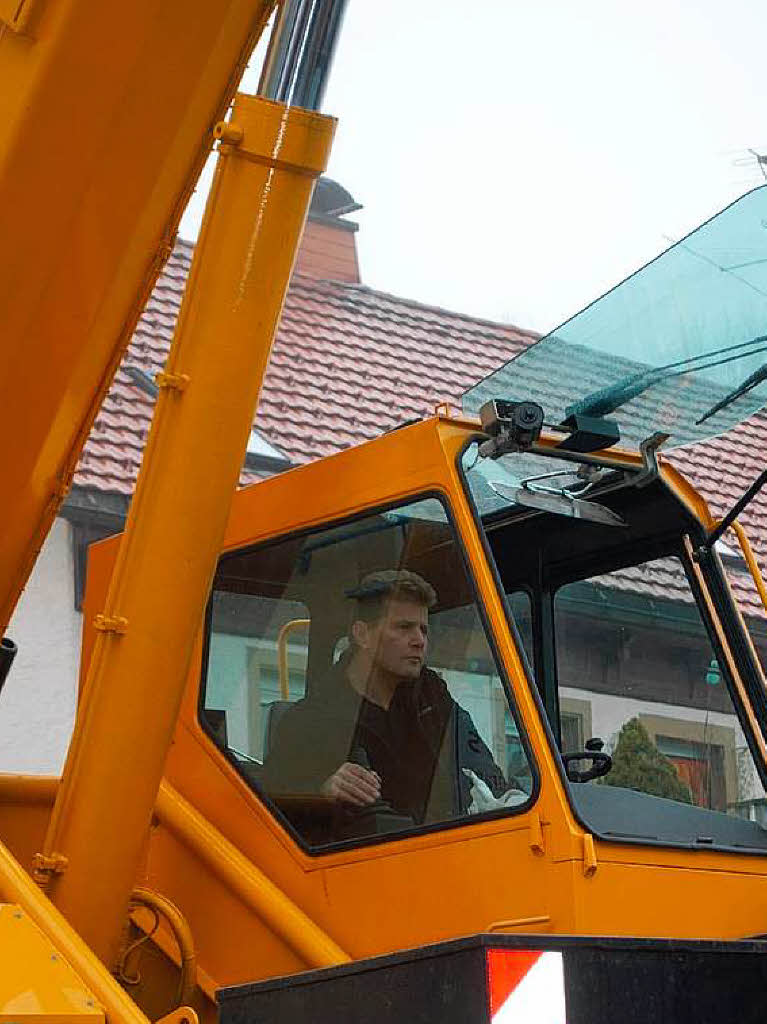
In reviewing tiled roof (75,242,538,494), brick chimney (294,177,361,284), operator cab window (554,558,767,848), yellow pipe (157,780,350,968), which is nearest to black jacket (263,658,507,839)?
yellow pipe (157,780,350,968)

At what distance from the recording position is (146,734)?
11.5 ft

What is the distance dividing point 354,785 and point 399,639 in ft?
1.15

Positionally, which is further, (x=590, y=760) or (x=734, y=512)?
(x=590, y=760)

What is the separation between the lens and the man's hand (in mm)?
3738

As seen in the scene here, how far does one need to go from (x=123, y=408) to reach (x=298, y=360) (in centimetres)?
205

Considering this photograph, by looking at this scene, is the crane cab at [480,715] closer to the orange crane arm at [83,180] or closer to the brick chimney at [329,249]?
the orange crane arm at [83,180]

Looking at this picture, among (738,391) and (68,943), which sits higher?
(738,391)

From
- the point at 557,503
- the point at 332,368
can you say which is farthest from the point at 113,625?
the point at 332,368

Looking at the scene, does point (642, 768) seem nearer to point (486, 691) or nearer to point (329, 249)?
point (486, 691)

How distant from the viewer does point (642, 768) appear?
4.14 metres

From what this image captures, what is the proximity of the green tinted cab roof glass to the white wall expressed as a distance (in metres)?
6.91

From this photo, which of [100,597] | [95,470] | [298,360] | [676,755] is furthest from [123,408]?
[676,755]

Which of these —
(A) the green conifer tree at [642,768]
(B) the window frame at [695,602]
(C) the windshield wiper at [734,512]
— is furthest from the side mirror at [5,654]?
(C) the windshield wiper at [734,512]

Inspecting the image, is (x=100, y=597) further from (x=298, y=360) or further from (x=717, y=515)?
(x=298, y=360)
